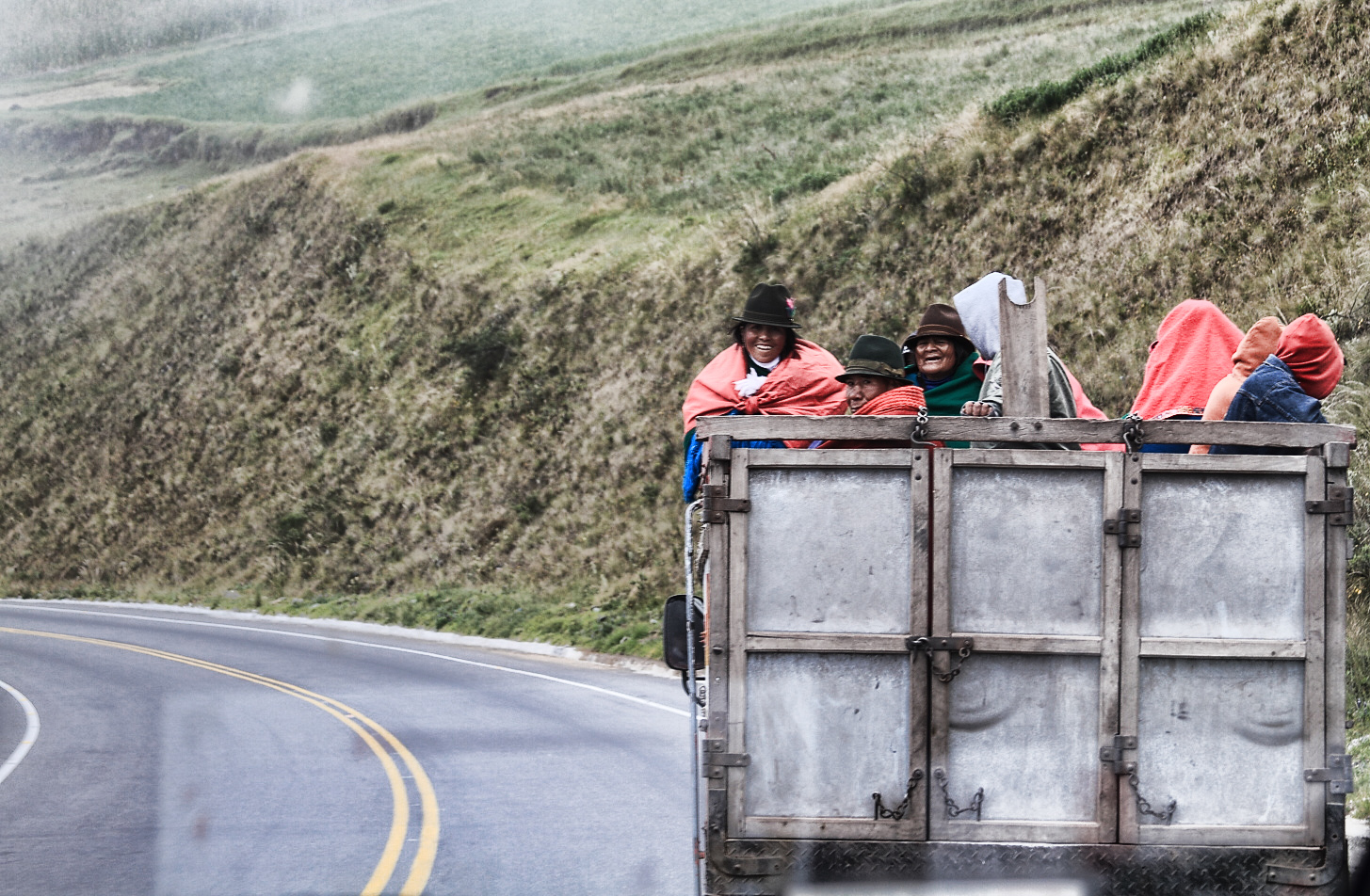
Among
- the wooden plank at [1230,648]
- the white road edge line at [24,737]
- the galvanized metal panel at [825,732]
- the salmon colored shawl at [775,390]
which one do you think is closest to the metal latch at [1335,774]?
the wooden plank at [1230,648]

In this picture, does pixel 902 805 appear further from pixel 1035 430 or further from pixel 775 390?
pixel 775 390

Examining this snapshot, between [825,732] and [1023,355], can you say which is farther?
[1023,355]

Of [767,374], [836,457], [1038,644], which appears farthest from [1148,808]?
[767,374]

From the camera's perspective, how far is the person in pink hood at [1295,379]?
4.62 meters

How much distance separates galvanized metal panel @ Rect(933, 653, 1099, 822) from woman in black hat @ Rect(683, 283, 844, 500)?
2.01m

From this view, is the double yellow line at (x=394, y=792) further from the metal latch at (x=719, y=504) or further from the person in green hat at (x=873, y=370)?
the metal latch at (x=719, y=504)

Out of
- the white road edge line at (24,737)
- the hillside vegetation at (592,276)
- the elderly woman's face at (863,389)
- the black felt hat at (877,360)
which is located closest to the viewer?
the black felt hat at (877,360)

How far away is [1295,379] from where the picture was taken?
4742 millimetres

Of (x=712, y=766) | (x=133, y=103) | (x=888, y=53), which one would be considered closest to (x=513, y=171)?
(x=888, y=53)

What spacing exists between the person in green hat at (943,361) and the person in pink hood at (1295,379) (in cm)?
127

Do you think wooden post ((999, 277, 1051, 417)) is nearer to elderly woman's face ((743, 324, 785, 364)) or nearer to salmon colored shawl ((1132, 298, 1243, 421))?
salmon colored shawl ((1132, 298, 1243, 421))

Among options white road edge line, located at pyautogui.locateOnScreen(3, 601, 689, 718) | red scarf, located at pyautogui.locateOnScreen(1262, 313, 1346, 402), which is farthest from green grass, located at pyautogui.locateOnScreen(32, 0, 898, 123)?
red scarf, located at pyautogui.locateOnScreen(1262, 313, 1346, 402)

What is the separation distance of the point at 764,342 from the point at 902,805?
106 inches

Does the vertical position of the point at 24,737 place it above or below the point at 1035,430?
below
